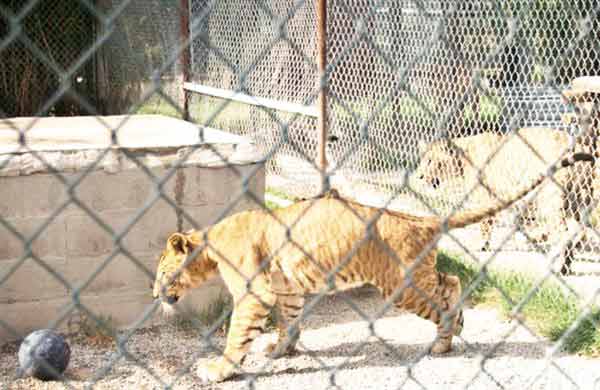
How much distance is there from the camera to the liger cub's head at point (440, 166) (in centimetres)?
706

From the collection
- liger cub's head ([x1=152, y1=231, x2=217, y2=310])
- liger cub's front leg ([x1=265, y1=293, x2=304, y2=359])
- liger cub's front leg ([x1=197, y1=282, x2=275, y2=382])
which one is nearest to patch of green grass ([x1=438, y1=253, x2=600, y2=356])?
liger cub's front leg ([x1=265, y1=293, x2=304, y2=359])

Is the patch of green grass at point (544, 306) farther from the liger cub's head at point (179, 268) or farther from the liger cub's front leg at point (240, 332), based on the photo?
the liger cub's head at point (179, 268)

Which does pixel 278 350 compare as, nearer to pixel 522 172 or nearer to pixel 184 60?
pixel 522 172

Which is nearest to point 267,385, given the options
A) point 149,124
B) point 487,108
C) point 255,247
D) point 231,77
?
point 255,247

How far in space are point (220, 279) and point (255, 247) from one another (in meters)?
0.96

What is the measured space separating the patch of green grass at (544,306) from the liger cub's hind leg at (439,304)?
0.23 m

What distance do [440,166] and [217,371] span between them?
3288mm

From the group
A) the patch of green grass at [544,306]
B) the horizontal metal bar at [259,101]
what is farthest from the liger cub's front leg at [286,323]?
the horizontal metal bar at [259,101]

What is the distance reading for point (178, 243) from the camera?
4.54 metres

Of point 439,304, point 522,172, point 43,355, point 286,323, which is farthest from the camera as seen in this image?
point 522,172

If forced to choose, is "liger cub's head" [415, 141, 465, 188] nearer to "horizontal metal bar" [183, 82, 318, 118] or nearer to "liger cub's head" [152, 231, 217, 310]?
"horizontal metal bar" [183, 82, 318, 118]

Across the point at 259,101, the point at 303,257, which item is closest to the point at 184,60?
the point at 259,101

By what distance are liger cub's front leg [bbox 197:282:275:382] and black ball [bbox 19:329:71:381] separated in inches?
27.2

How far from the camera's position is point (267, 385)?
452 centimetres
